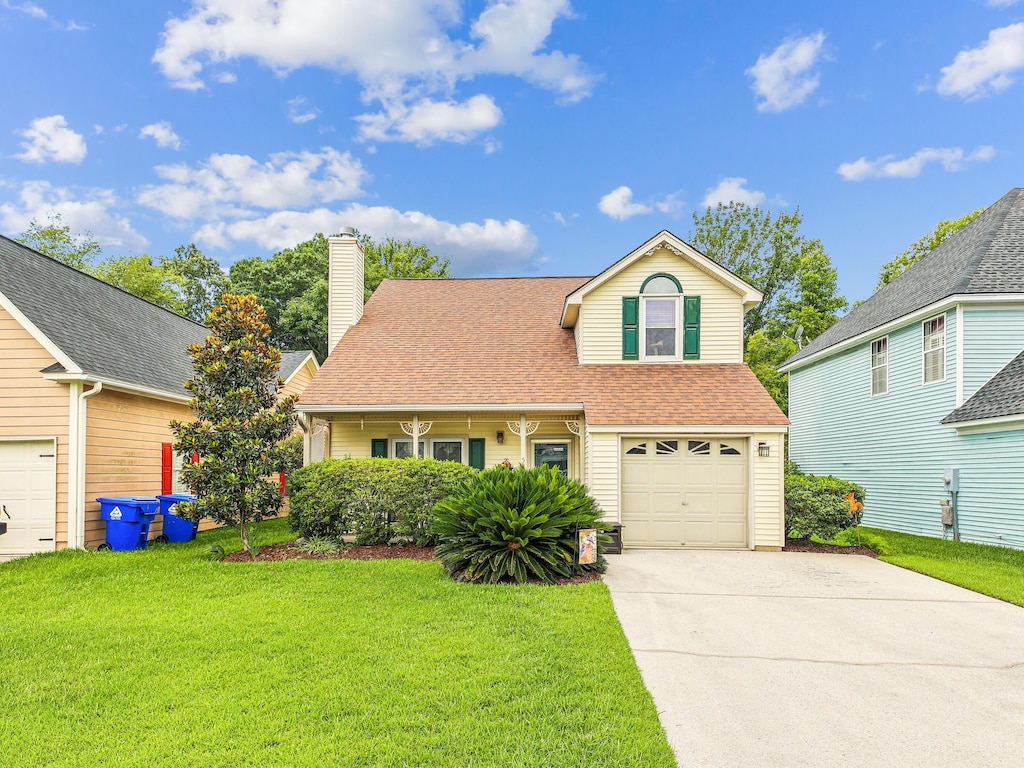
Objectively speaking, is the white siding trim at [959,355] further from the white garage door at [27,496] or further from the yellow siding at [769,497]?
the white garage door at [27,496]

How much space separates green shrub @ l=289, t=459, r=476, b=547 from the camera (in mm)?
10625

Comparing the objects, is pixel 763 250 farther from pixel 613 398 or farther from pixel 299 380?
pixel 299 380

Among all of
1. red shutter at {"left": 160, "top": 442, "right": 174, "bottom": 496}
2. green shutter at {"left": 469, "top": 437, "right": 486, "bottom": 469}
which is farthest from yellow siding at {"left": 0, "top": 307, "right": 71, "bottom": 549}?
green shutter at {"left": 469, "top": 437, "right": 486, "bottom": 469}

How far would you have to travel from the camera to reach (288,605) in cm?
677

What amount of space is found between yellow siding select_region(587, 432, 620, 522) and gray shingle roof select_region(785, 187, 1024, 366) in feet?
27.2

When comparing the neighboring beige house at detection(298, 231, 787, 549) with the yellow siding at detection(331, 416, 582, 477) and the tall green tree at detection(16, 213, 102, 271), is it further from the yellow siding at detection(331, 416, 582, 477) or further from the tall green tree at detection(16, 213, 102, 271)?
the tall green tree at detection(16, 213, 102, 271)

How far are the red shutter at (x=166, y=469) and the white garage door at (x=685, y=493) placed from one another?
1007cm

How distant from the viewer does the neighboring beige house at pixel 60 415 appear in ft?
34.3

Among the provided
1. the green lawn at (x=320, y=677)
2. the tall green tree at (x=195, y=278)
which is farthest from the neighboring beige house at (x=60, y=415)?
the tall green tree at (x=195, y=278)

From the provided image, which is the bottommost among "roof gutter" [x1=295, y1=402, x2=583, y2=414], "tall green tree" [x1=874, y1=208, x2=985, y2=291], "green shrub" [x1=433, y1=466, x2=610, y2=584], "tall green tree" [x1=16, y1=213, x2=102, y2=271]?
"green shrub" [x1=433, y1=466, x2=610, y2=584]

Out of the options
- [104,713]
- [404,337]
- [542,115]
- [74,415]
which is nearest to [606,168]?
[542,115]

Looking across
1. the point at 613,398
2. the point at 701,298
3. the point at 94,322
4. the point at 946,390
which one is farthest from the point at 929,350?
the point at 94,322

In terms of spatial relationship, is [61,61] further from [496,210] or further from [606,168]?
[606,168]

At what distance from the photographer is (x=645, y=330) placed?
1369 cm
